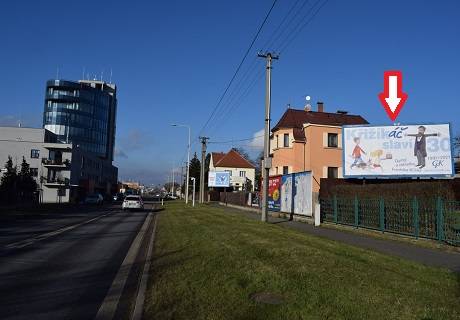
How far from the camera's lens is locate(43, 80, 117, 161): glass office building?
132500mm

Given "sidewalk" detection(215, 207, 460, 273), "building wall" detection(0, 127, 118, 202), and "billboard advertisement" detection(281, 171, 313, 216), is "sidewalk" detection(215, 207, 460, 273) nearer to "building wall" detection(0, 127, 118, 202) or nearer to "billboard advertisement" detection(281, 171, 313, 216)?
"billboard advertisement" detection(281, 171, 313, 216)

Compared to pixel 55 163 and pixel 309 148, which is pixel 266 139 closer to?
pixel 309 148

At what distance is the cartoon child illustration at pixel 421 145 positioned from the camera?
91.4 ft

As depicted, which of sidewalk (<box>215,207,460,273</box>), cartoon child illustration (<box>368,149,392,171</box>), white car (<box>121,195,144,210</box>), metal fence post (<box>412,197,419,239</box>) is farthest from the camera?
white car (<box>121,195,144,210</box>)

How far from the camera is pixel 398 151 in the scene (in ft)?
93.8

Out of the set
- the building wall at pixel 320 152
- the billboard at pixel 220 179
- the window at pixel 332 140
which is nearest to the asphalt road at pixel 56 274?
the building wall at pixel 320 152

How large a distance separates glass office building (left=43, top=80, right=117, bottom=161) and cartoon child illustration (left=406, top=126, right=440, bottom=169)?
11101 cm

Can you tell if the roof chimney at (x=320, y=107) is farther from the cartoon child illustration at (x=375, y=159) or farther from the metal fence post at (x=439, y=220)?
the metal fence post at (x=439, y=220)

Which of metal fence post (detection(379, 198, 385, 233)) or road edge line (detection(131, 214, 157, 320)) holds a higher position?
metal fence post (detection(379, 198, 385, 233))

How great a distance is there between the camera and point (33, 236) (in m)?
17.9

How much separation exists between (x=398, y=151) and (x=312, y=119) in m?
22.3

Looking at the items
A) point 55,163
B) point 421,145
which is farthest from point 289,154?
point 55,163

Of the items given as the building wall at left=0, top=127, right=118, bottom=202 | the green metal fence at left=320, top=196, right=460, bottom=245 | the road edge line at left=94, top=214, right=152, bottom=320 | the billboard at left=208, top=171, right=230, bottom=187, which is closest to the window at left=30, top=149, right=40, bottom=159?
the building wall at left=0, top=127, right=118, bottom=202

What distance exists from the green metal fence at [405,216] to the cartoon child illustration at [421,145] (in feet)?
21.8
